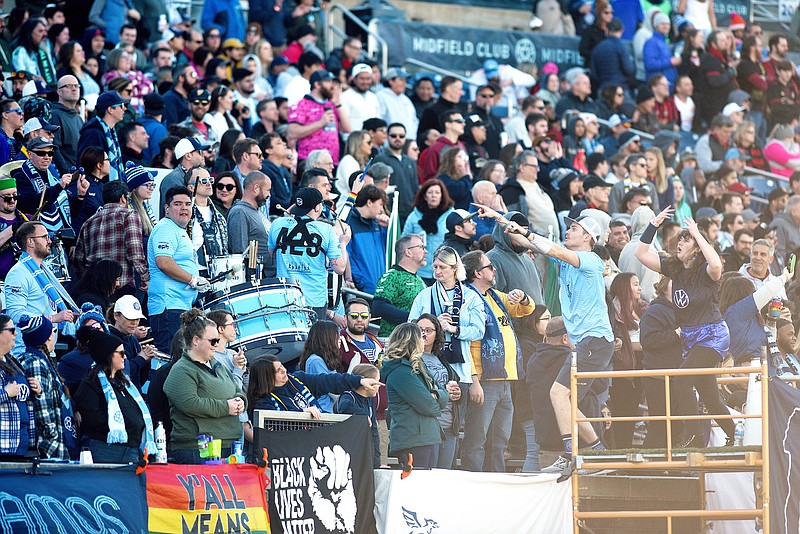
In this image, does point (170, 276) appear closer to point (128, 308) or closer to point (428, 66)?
point (128, 308)

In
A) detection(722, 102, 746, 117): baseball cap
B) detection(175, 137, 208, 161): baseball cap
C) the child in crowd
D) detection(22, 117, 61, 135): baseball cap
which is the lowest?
the child in crowd

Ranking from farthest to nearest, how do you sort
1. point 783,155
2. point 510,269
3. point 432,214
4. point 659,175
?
1. point 783,155
2. point 659,175
3. point 432,214
4. point 510,269

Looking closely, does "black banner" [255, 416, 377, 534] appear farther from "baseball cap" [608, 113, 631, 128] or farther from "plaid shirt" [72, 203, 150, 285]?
"baseball cap" [608, 113, 631, 128]

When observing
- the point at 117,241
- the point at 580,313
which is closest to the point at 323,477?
the point at 580,313

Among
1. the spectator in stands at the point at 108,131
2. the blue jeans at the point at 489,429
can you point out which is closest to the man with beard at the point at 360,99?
the spectator in stands at the point at 108,131

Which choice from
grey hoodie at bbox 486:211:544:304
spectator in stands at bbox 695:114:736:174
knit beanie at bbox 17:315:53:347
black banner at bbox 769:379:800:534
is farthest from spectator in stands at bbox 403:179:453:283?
spectator in stands at bbox 695:114:736:174

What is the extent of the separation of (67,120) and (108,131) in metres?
0.81

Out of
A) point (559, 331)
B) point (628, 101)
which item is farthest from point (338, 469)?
point (628, 101)

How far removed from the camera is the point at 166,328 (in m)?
→ 11.5

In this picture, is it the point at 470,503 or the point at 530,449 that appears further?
the point at 530,449

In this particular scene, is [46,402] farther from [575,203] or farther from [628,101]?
[628,101]

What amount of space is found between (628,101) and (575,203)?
247 inches

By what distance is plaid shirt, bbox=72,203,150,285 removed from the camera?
11.9 m

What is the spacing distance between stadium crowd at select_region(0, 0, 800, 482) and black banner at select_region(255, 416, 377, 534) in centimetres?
27
